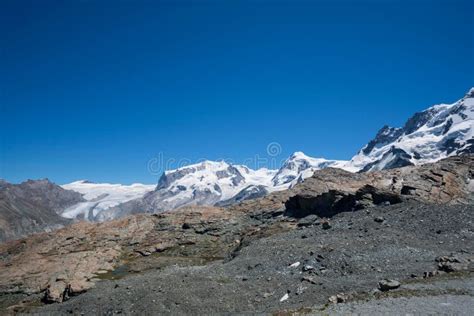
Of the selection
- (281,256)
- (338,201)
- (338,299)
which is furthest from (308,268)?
(338,201)

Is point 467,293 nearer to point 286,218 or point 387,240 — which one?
point 387,240

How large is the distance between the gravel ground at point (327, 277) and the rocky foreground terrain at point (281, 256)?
5.1 inches

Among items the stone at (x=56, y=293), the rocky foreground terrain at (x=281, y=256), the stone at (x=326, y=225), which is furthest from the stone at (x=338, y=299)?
the stone at (x=56, y=293)

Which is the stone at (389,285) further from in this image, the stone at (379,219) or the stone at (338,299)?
the stone at (379,219)

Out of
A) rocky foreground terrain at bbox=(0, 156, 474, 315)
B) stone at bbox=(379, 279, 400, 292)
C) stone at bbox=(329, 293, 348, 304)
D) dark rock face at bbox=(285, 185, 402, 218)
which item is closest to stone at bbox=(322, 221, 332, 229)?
rocky foreground terrain at bbox=(0, 156, 474, 315)

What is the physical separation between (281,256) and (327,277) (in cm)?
868

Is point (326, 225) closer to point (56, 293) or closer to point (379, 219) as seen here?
point (379, 219)

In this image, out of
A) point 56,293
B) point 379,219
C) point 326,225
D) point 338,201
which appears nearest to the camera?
point 56,293

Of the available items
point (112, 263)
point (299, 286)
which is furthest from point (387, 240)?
point (112, 263)

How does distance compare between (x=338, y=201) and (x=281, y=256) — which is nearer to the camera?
(x=281, y=256)

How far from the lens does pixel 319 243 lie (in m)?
46.0

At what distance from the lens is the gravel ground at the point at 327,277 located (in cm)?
2822

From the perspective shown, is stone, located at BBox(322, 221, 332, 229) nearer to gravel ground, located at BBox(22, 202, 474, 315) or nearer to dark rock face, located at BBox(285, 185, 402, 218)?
gravel ground, located at BBox(22, 202, 474, 315)

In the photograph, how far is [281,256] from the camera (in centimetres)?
4419
